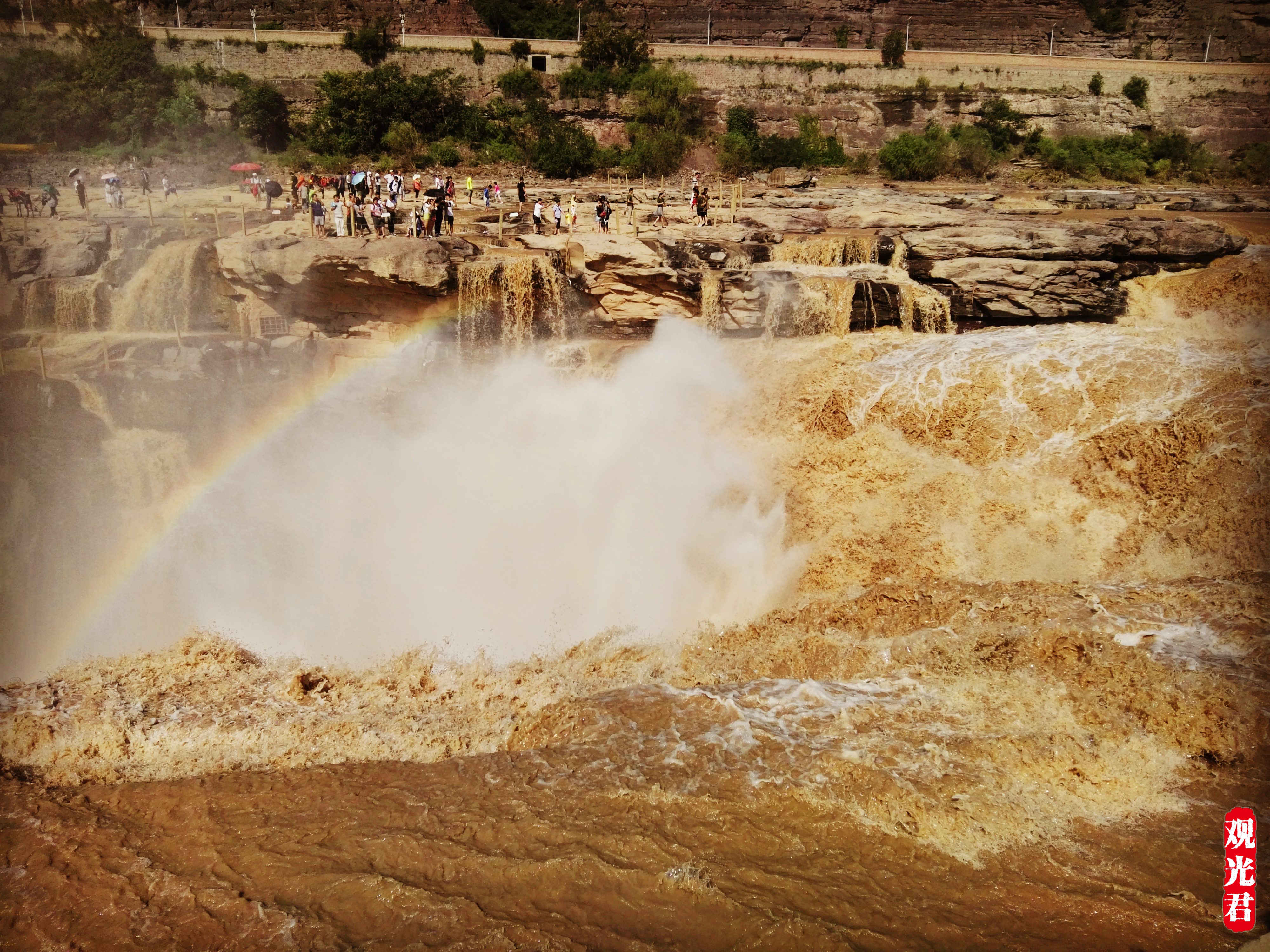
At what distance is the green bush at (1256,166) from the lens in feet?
78.6

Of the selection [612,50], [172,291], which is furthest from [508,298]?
[612,50]

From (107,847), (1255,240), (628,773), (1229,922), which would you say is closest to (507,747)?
(628,773)

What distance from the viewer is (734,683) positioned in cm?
787

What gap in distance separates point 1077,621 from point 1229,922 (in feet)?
11.1

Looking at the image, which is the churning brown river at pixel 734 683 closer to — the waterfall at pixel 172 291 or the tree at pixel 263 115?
the waterfall at pixel 172 291

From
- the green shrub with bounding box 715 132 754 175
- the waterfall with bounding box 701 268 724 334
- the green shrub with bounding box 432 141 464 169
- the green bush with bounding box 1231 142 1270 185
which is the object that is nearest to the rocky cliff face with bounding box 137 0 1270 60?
the green shrub with bounding box 715 132 754 175

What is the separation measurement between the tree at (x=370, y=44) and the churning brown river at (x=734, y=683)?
2092cm

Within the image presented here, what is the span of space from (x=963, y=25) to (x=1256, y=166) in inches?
602

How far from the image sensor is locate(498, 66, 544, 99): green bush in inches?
1150

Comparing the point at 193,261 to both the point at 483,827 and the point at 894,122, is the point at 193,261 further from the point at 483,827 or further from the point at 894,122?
the point at 894,122

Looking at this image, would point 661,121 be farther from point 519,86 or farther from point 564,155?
point 519,86

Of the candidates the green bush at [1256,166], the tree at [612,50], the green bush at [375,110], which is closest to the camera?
the green bush at [1256,166]

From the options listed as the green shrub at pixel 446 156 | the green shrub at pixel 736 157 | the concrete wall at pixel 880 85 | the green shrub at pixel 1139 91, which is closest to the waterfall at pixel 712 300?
the green shrub at pixel 736 157

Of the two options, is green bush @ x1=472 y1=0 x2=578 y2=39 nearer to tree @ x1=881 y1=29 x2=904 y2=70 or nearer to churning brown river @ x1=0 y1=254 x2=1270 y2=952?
tree @ x1=881 y1=29 x2=904 y2=70
